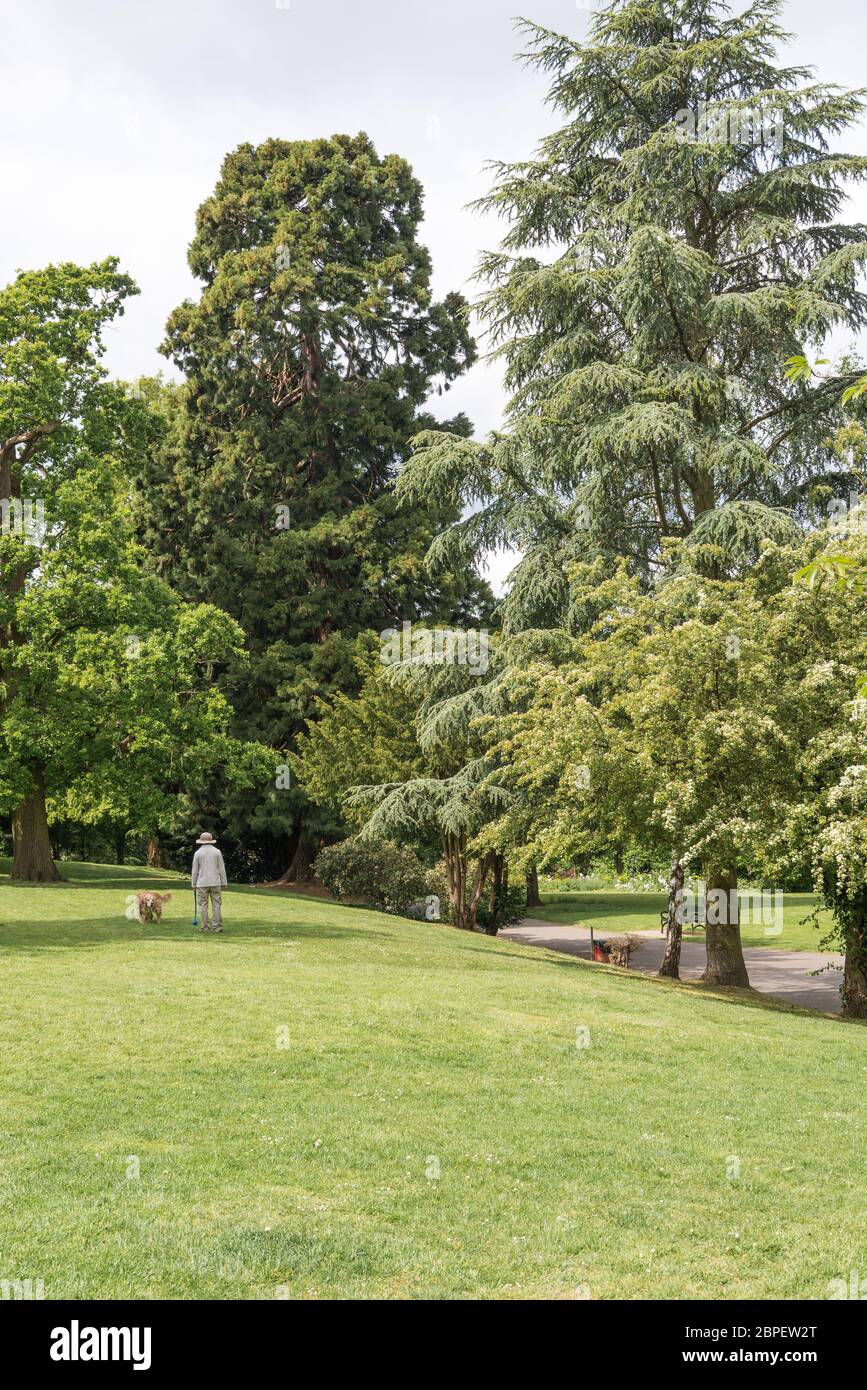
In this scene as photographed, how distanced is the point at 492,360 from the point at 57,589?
1106 cm

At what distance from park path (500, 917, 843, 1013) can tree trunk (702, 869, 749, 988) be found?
870 millimetres

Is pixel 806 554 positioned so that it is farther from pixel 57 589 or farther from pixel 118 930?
pixel 57 589

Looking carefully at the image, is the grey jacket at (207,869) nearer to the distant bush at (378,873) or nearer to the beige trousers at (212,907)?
the beige trousers at (212,907)

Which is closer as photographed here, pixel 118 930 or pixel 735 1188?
pixel 735 1188

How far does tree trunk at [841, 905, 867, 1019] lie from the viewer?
19203 mm

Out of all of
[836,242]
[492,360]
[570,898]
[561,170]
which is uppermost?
[561,170]

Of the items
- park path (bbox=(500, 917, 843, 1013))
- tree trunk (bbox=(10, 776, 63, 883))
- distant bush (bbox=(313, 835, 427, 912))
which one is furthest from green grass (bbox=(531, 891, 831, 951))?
tree trunk (bbox=(10, 776, 63, 883))

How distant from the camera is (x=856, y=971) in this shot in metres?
19.3

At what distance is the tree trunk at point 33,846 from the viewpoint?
28281 mm

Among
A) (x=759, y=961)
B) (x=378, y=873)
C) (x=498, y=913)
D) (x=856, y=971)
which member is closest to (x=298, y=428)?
(x=378, y=873)

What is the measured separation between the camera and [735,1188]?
734 cm

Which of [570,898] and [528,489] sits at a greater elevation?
→ [528,489]

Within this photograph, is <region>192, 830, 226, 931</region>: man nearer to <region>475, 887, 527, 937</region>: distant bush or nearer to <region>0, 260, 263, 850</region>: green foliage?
<region>0, 260, 263, 850</region>: green foliage
